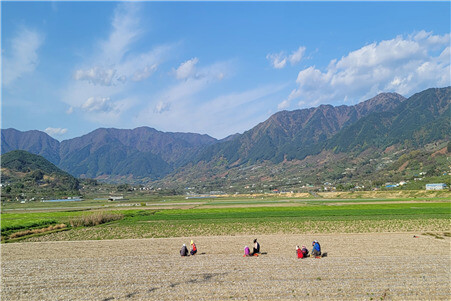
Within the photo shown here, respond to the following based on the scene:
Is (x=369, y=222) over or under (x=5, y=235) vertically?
under

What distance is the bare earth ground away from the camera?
1631cm

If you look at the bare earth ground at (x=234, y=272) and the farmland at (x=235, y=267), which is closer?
the bare earth ground at (x=234, y=272)

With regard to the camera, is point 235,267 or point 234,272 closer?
point 234,272

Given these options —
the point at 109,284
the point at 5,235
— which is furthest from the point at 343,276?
the point at 5,235

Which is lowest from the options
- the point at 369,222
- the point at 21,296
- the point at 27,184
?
the point at 369,222

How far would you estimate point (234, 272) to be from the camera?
20109 millimetres

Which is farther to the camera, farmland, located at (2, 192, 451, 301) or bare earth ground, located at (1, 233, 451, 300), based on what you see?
farmland, located at (2, 192, 451, 301)

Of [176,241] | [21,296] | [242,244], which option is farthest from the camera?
[176,241]

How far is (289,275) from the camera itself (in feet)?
62.3

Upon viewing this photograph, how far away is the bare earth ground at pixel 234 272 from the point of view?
16.3 metres

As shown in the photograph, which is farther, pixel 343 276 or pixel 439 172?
pixel 439 172

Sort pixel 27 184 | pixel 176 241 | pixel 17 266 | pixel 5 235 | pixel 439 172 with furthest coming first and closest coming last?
pixel 27 184, pixel 439 172, pixel 5 235, pixel 176 241, pixel 17 266

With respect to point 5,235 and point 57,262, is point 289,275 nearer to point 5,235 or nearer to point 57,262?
point 57,262

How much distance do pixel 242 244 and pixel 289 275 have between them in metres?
12.5
